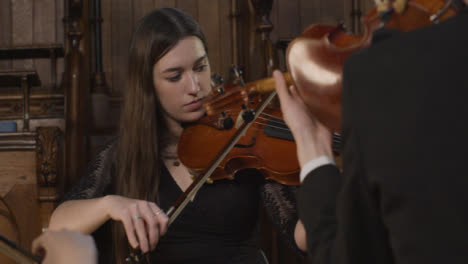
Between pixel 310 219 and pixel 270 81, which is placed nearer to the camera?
pixel 310 219

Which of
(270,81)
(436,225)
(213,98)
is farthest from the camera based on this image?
(213,98)

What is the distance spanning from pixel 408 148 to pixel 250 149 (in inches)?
36.3

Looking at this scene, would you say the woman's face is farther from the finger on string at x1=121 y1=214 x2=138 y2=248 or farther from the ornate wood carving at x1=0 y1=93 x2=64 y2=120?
the ornate wood carving at x1=0 y1=93 x2=64 y2=120

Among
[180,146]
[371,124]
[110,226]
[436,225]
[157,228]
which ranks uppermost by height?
[371,124]

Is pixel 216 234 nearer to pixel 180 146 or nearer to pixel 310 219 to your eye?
pixel 180 146

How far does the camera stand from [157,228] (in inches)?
46.6

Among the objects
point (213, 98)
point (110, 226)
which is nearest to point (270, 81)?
point (213, 98)

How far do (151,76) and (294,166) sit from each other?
534mm

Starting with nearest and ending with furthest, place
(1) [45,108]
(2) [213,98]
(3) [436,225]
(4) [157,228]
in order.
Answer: (3) [436,225], (4) [157,228], (2) [213,98], (1) [45,108]

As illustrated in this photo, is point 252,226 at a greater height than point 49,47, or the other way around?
point 49,47

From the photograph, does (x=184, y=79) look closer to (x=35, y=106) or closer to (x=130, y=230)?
(x=130, y=230)

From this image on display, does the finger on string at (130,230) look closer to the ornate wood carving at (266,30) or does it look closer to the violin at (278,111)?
the violin at (278,111)

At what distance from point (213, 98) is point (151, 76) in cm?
39

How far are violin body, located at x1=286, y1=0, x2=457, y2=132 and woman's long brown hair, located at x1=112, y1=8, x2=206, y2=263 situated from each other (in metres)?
0.85
